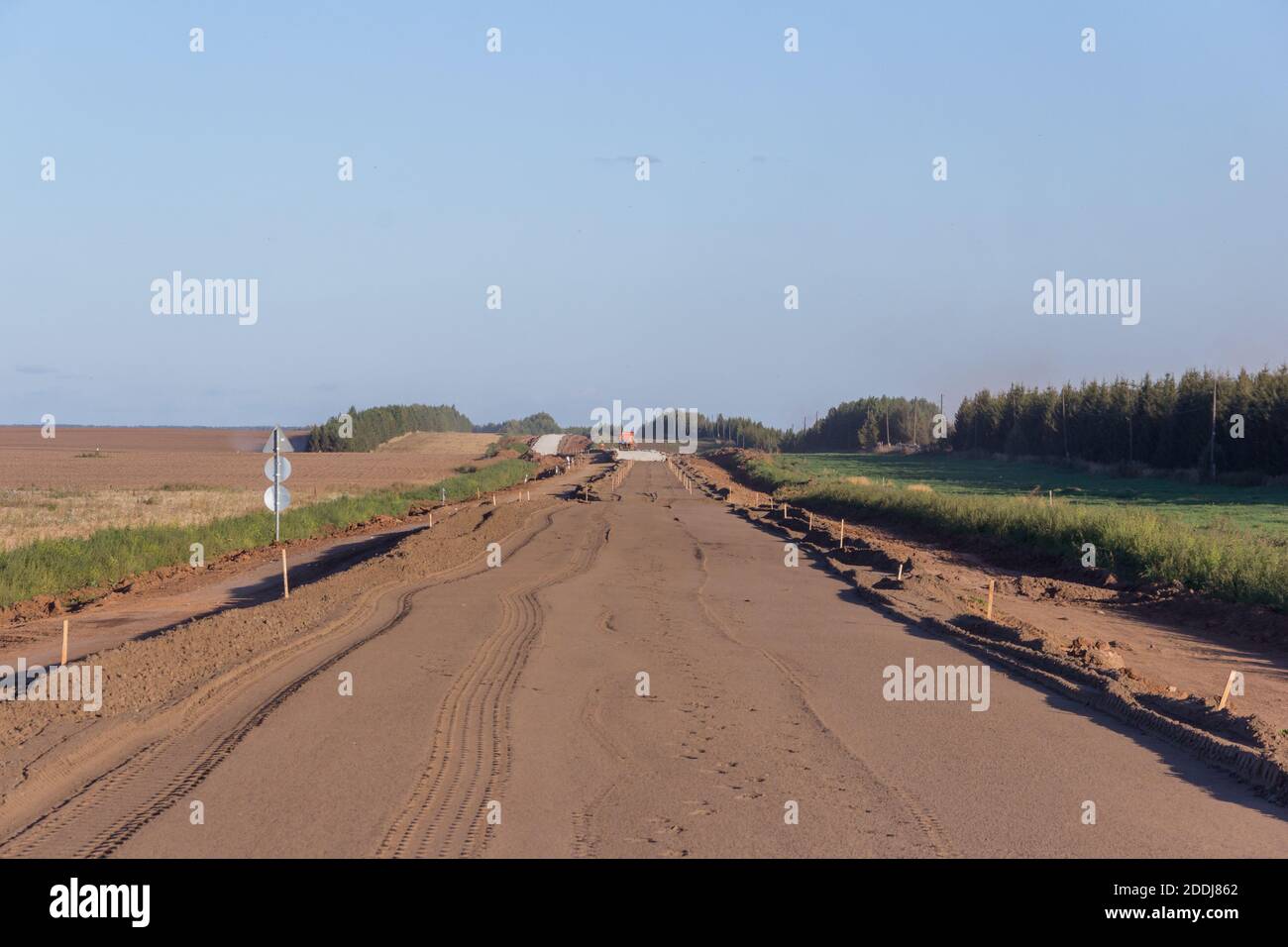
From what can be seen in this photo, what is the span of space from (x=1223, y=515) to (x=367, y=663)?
3297 cm

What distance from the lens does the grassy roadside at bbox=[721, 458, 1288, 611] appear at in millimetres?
18594

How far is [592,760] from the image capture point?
8.28 m

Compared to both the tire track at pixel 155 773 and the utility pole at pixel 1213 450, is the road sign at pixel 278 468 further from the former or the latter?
the utility pole at pixel 1213 450

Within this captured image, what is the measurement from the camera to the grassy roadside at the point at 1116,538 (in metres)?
18.6

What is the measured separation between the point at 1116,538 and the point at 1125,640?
27.1 feet

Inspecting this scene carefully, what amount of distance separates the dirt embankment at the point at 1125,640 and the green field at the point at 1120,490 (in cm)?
Result: 820

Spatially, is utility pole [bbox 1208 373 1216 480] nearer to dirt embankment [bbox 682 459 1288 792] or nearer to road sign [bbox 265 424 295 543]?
dirt embankment [bbox 682 459 1288 792]

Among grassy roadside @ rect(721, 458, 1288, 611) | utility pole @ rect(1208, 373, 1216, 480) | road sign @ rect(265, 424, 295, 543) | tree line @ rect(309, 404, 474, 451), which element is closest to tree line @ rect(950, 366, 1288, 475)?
utility pole @ rect(1208, 373, 1216, 480)

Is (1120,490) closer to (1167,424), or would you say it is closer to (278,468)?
(1167,424)

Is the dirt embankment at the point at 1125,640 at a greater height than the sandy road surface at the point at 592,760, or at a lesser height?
lesser

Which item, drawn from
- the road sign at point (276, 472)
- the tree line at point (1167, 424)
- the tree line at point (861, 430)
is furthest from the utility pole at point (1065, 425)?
the road sign at point (276, 472)

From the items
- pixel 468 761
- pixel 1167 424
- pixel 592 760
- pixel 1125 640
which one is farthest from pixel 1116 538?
pixel 1167 424

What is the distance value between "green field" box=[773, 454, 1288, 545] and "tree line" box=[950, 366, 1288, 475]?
2425 millimetres
